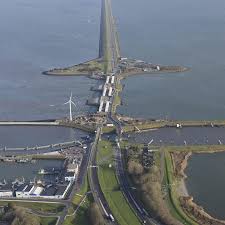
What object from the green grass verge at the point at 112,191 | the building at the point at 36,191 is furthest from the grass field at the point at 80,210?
the building at the point at 36,191

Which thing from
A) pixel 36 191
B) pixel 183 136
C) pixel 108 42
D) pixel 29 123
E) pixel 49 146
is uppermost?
pixel 108 42

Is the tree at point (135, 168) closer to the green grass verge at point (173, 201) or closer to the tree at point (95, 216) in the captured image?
the green grass verge at point (173, 201)

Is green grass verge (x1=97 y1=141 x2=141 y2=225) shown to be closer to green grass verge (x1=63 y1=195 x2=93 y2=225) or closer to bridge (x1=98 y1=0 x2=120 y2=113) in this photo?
green grass verge (x1=63 y1=195 x2=93 y2=225)

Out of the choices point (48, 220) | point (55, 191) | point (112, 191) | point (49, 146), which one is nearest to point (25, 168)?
point (49, 146)

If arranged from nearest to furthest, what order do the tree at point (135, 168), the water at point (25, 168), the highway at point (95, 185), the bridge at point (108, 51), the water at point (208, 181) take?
1. the highway at point (95, 185)
2. the water at point (208, 181)
3. the tree at point (135, 168)
4. the water at point (25, 168)
5. the bridge at point (108, 51)

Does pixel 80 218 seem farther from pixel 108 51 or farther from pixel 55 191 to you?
pixel 108 51

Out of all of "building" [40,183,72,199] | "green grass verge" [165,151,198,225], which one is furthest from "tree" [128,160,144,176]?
"building" [40,183,72,199]

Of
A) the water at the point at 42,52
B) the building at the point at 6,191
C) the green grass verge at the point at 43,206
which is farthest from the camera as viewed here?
the water at the point at 42,52
